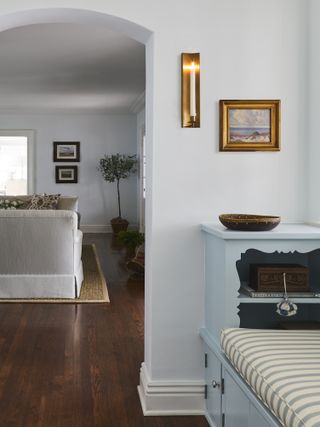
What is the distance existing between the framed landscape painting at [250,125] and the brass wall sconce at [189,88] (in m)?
0.14

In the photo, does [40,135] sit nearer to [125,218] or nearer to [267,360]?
[125,218]

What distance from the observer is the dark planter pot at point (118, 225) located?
1211cm

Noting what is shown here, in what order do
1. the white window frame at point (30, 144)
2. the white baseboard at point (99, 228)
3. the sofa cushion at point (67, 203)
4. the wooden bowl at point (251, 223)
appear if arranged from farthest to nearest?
the white baseboard at point (99, 228) → the white window frame at point (30, 144) → the sofa cushion at point (67, 203) → the wooden bowl at point (251, 223)

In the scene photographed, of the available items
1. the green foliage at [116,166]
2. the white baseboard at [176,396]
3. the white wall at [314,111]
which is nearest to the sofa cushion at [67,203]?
the green foliage at [116,166]

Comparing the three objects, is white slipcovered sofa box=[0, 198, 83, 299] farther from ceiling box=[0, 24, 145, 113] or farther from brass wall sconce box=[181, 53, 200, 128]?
brass wall sconce box=[181, 53, 200, 128]

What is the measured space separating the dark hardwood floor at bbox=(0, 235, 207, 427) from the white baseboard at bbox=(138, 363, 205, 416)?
68 mm

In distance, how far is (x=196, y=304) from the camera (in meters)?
3.16

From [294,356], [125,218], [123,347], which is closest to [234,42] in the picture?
[294,356]

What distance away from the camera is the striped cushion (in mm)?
1704

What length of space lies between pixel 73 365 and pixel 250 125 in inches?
75.2

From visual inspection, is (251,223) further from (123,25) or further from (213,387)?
(123,25)

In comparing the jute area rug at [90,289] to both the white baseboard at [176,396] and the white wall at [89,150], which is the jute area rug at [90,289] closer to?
the white baseboard at [176,396]

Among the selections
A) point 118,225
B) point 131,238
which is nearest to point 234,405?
point 131,238

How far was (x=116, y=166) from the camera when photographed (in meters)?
12.2
